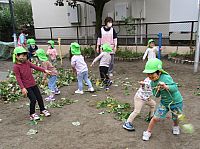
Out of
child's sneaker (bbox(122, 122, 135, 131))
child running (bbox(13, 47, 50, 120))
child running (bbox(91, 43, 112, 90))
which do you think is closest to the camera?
child's sneaker (bbox(122, 122, 135, 131))

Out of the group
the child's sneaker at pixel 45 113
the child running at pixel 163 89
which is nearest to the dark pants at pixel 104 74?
the child's sneaker at pixel 45 113

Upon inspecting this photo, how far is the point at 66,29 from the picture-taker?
1507 centimetres

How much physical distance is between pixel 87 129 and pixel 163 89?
5.25 ft

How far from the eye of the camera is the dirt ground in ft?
12.1

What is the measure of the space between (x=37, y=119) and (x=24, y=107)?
1072 millimetres

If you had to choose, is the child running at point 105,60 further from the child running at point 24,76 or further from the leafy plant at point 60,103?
the child running at point 24,76

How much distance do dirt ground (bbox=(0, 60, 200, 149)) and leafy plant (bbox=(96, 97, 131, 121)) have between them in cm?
16

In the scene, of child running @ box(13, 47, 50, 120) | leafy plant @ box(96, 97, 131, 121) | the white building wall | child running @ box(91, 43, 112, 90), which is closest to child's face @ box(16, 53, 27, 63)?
child running @ box(13, 47, 50, 120)

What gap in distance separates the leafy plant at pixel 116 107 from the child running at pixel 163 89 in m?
0.96

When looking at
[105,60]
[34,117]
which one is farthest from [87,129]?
[105,60]

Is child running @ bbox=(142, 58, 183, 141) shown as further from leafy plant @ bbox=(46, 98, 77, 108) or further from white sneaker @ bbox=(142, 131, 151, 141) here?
leafy plant @ bbox=(46, 98, 77, 108)

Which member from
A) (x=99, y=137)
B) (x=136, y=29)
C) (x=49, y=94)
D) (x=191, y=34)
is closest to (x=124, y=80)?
(x=49, y=94)

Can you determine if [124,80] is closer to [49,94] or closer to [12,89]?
[49,94]

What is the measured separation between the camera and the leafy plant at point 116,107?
467 centimetres
